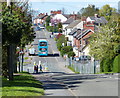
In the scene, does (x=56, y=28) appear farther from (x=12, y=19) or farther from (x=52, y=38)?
(x=12, y=19)

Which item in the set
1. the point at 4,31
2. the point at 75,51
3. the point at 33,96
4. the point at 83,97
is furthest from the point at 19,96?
the point at 75,51

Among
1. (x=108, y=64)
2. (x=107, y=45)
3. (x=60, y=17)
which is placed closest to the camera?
(x=108, y=64)

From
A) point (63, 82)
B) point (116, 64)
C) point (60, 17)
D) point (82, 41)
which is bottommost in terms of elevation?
point (63, 82)

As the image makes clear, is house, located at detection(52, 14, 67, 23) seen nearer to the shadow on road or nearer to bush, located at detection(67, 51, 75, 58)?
bush, located at detection(67, 51, 75, 58)

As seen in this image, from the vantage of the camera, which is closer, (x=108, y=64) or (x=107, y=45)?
(x=108, y=64)

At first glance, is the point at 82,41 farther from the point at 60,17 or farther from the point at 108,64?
the point at 60,17

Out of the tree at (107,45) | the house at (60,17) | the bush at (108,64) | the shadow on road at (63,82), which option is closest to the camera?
the shadow on road at (63,82)

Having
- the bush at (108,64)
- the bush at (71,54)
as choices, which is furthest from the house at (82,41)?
the bush at (108,64)

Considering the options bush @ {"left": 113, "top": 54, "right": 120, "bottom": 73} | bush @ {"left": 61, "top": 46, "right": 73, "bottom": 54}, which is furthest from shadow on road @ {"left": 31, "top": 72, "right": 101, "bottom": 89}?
bush @ {"left": 61, "top": 46, "right": 73, "bottom": 54}

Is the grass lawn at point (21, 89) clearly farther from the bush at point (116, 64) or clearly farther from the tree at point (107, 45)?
the tree at point (107, 45)

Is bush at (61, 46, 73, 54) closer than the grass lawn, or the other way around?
the grass lawn

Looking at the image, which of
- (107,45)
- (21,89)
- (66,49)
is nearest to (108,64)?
(107,45)

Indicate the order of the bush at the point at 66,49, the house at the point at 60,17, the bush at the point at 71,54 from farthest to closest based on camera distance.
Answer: the house at the point at 60,17 < the bush at the point at 66,49 < the bush at the point at 71,54

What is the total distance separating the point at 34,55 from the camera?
8669cm
